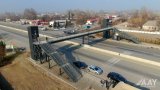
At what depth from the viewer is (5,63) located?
153ft

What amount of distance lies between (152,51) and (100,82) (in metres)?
28.5

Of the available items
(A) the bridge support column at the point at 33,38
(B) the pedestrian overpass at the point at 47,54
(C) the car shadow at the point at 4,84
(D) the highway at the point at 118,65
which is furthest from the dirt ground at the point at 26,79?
(D) the highway at the point at 118,65

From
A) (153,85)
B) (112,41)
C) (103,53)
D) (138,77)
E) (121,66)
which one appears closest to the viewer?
(153,85)

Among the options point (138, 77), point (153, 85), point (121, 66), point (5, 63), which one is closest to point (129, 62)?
point (121, 66)

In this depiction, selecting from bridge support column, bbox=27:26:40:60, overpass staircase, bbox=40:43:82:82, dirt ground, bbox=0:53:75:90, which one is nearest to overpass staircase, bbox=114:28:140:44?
overpass staircase, bbox=40:43:82:82

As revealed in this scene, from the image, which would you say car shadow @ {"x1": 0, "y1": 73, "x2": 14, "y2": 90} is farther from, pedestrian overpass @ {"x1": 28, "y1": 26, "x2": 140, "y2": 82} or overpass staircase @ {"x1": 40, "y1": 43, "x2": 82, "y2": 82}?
overpass staircase @ {"x1": 40, "y1": 43, "x2": 82, "y2": 82}

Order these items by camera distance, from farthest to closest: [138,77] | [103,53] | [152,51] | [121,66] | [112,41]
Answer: [112,41] < [152,51] < [103,53] < [121,66] < [138,77]

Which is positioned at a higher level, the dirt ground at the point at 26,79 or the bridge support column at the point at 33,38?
the bridge support column at the point at 33,38

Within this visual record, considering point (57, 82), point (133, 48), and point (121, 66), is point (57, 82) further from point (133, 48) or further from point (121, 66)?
point (133, 48)

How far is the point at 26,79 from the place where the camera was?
36.3 meters

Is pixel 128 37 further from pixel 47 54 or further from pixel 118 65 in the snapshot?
pixel 47 54

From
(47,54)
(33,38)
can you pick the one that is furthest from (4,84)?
(33,38)

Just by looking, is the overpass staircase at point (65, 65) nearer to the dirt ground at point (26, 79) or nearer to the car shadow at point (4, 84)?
the dirt ground at point (26, 79)

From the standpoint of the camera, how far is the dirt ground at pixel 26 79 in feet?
109
